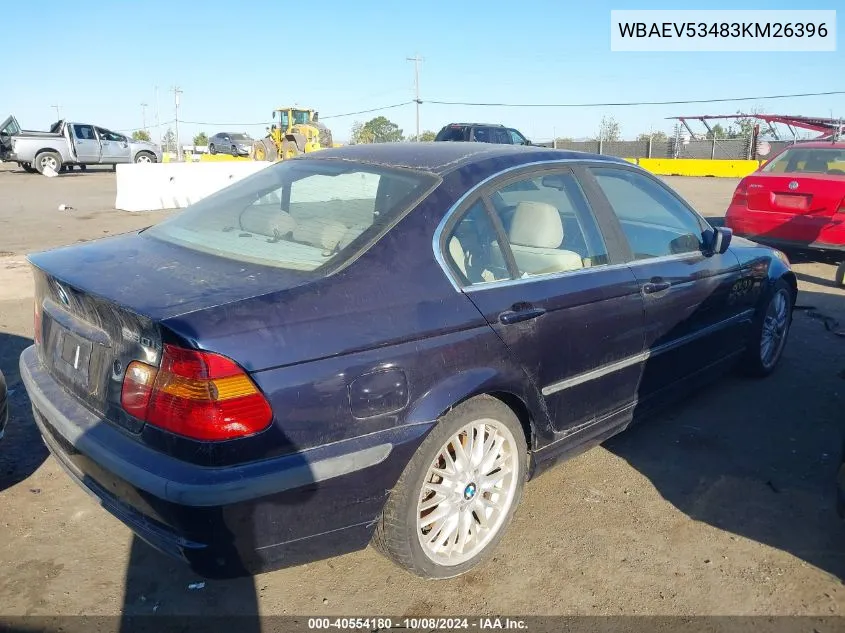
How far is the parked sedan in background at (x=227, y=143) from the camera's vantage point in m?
44.5

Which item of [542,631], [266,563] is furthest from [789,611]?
[266,563]

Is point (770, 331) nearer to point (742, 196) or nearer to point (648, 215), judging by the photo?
point (648, 215)

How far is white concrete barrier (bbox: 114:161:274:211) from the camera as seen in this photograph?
13859 millimetres

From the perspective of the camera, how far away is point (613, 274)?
3.20 meters

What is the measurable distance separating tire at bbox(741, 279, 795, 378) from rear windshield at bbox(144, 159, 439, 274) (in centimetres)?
288

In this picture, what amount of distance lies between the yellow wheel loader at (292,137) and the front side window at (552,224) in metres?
21.4

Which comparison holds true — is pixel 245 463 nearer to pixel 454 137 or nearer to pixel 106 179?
pixel 454 137

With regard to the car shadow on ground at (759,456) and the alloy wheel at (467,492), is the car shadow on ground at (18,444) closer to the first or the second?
the alloy wheel at (467,492)

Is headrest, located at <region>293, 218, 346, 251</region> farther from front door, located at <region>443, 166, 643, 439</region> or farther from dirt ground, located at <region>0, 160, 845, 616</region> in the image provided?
dirt ground, located at <region>0, 160, 845, 616</region>

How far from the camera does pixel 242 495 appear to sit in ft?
6.71

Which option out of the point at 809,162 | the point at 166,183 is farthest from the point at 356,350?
the point at 166,183

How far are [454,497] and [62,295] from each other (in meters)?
1.66

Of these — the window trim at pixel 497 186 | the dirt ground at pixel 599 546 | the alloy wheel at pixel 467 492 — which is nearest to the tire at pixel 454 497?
the alloy wheel at pixel 467 492

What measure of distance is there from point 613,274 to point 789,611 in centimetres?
153
